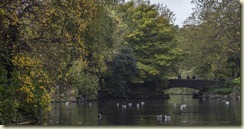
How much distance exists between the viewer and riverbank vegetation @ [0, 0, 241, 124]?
11.2 meters

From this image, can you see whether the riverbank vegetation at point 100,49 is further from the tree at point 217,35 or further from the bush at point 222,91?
the bush at point 222,91

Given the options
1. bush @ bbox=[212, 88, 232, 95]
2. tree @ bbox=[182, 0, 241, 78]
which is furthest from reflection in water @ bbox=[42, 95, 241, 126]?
bush @ bbox=[212, 88, 232, 95]

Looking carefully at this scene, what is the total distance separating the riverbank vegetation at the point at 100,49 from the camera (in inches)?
440

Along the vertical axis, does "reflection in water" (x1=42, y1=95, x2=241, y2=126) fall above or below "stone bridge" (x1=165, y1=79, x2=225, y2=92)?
below

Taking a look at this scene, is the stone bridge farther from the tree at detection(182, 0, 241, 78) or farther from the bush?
the bush

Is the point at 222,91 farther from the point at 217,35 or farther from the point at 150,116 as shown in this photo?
the point at 150,116

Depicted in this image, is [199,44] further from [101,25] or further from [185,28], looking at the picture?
[101,25]

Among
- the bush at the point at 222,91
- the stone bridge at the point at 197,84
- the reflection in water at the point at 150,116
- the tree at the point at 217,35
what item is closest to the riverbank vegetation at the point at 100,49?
the tree at the point at 217,35

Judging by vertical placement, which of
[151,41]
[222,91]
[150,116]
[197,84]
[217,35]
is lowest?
[150,116]

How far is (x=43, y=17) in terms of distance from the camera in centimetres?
1115

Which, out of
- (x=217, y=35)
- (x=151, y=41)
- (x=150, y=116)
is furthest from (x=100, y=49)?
(x=151, y=41)

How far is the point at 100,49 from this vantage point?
1816 cm

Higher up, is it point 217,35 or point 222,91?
point 217,35

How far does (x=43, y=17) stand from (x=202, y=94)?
70.9 feet
